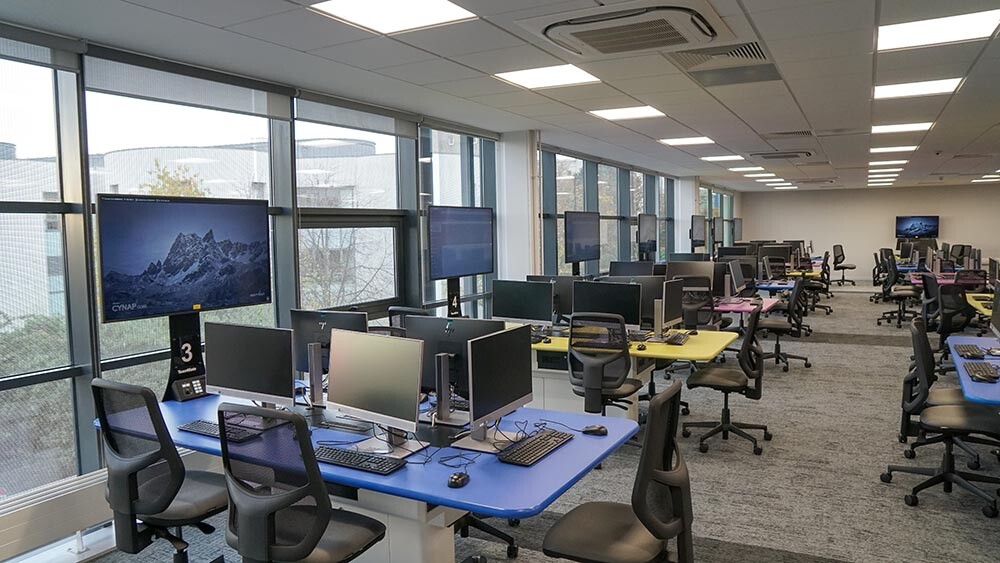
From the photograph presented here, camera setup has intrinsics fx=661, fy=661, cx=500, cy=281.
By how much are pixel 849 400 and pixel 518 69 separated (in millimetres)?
4338

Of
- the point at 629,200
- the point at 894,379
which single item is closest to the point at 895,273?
the point at 629,200

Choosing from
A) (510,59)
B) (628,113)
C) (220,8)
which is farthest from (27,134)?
(628,113)

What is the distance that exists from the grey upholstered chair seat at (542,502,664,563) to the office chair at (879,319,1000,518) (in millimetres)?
2300

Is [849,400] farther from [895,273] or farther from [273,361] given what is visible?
[895,273]

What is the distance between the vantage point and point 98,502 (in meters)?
3.57

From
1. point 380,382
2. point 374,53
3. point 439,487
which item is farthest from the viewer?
point 374,53

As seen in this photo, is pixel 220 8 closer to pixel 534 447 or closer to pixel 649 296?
pixel 534 447

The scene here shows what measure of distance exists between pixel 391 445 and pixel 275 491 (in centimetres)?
62

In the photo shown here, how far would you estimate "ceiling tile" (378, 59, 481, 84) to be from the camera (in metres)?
4.42

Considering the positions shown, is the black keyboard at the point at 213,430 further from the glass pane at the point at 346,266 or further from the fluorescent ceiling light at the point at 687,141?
the fluorescent ceiling light at the point at 687,141

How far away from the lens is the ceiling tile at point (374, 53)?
3908mm

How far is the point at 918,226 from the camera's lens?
62.4 ft

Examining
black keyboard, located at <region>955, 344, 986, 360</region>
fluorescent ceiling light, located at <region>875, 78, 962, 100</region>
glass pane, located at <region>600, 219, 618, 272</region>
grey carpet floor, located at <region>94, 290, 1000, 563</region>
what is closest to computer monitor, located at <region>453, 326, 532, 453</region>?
grey carpet floor, located at <region>94, 290, 1000, 563</region>

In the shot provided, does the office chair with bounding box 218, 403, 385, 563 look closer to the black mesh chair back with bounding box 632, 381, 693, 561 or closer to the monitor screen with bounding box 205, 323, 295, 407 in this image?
the monitor screen with bounding box 205, 323, 295, 407
